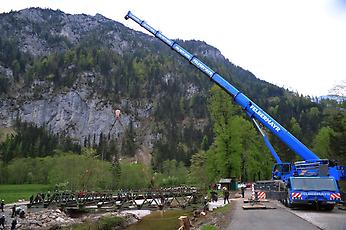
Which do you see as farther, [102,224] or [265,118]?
[102,224]

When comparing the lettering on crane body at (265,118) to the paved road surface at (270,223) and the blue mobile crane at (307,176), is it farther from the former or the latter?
the paved road surface at (270,223)

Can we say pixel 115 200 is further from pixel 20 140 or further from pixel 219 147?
pixel 20 140

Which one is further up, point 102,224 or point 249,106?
point 249,106

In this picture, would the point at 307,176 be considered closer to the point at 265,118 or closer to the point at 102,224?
the point at 265,118

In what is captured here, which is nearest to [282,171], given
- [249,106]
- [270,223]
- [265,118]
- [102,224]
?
[265,118]

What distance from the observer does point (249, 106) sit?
2748 centimetres

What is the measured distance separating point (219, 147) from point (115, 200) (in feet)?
54.0

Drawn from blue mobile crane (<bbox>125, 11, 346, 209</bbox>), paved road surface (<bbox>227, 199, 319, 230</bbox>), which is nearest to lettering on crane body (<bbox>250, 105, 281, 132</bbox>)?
blue mobile crane (<bbox>125, 11, 346, 209</bbox>)

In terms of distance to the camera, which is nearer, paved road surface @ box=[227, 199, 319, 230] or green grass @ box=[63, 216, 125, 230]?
paved road surface @ box=[227, 199, 319, 230]

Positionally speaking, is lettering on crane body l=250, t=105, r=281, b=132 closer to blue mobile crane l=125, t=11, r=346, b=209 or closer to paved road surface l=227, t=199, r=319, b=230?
blue mobile crane l=125, t=11, r=346, b=209

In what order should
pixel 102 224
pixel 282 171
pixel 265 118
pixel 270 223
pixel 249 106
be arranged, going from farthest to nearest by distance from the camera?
1. pixel 282 171
2. pixel 102 224
3. pixel 249 106
4. pixel 265 118
5. pixel 270 223

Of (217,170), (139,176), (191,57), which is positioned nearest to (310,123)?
(139,176)

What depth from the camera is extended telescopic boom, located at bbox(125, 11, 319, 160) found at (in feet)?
79.8

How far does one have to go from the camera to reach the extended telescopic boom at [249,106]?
79.8 feet
